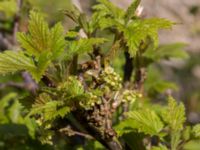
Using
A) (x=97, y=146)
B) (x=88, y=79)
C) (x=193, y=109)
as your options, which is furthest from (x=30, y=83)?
(x=193, y=109)

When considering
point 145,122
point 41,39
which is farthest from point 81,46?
point 145,122

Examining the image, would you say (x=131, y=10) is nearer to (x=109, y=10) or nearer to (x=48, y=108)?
(x=109, y=10)

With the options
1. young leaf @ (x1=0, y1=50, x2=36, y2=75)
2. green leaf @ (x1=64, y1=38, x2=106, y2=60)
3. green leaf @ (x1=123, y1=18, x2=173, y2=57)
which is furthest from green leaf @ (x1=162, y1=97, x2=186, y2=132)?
young leaf @ (x1=0, y1=50, x2=36, y2=75)

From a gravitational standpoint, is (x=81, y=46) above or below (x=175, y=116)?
above

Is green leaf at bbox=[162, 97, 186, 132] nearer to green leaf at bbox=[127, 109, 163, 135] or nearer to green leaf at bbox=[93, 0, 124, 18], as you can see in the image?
green leaf at bbox=[127, 109, 163, 135]

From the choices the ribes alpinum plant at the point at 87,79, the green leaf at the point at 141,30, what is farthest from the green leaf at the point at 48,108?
the green leaf at the point at 141,30

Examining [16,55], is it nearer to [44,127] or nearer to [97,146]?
[44,127]

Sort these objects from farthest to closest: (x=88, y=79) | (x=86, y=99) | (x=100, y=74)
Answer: (x=88, y=79)
(x=100, y=74)
(x=86, y=99)
